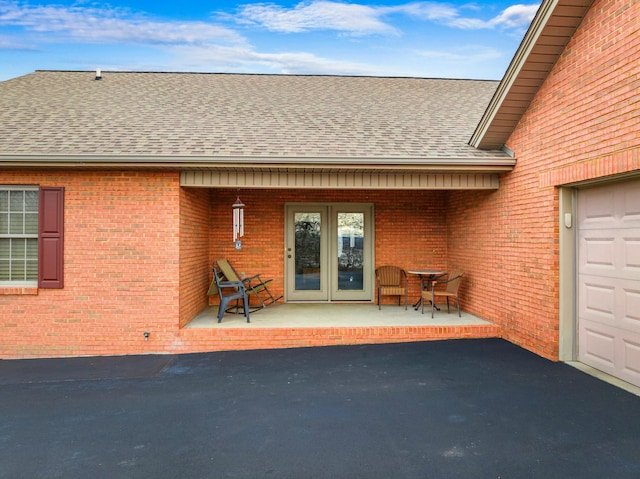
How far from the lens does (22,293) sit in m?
6.12

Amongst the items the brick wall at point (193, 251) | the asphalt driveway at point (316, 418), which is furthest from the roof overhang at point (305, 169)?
the asphalt driveway at point (316, 418)

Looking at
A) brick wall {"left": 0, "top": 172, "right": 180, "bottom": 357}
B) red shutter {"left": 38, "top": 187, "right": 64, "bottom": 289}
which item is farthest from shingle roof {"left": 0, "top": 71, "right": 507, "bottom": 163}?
red shutter {"left": 38, "top": 187, "right": 64, "bottom": 289}

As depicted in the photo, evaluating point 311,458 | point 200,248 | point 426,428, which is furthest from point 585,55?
point 200,248

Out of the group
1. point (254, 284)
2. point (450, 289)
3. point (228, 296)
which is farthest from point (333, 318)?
point (450, 289)

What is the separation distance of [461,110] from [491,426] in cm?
699

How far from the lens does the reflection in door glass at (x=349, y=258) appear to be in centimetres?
901

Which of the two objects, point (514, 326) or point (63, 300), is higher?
point (63, 300)

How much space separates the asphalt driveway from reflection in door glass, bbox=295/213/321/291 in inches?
123

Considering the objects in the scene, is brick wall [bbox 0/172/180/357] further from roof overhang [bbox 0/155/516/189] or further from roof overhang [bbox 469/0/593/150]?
roof overhang [bbox 469/0/593/150]

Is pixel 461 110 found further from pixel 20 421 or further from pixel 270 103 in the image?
pixel 20 421

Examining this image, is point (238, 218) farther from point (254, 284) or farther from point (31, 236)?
point (31, 236)

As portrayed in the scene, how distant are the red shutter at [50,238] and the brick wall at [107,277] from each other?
10cm

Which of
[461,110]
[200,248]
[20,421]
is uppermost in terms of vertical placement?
[461,110]

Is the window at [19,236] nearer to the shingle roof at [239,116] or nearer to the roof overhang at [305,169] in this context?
the roof overhang at [305,169]
